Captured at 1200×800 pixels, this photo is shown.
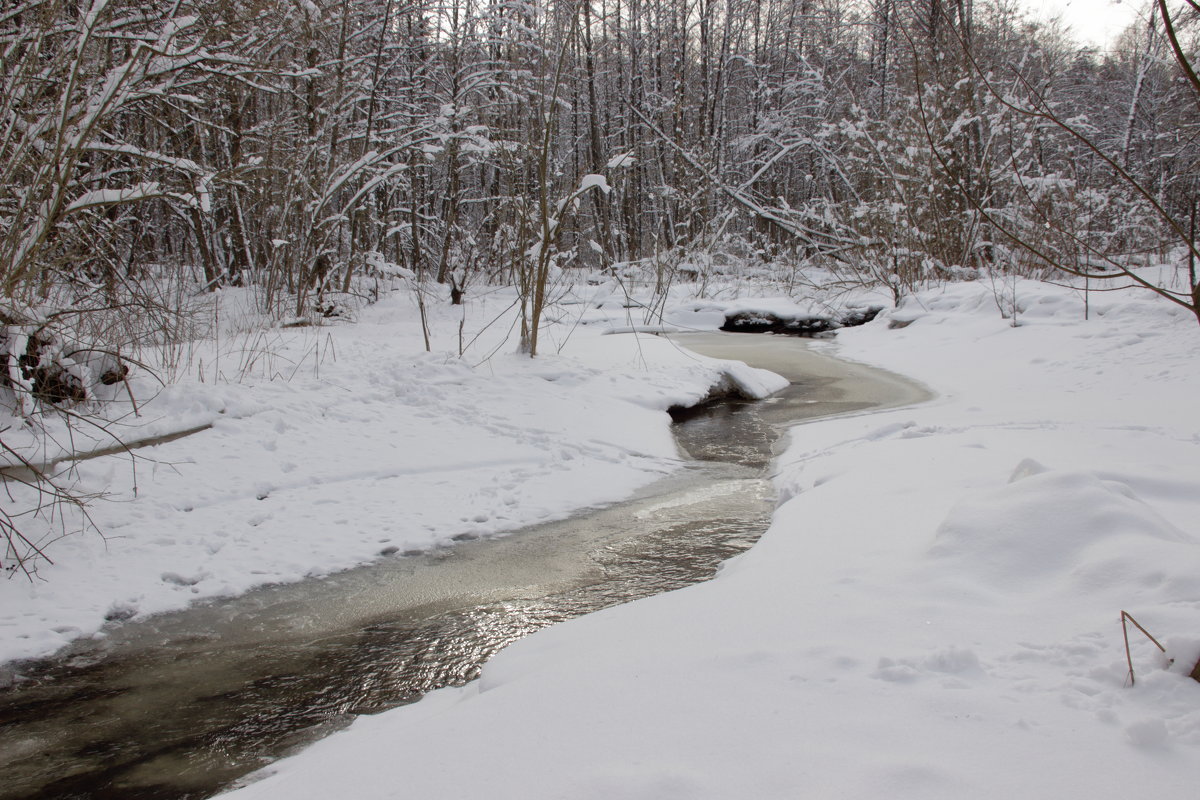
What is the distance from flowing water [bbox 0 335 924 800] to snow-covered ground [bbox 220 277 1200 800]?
252 millimetres

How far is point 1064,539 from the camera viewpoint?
216 cm

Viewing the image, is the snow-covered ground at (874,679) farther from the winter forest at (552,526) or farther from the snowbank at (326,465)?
the snowbank at (326,465)

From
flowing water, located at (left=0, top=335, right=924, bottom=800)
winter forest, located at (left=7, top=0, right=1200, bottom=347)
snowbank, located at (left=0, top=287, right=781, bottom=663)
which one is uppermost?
winter forest, located at (left=7, top=0, right=1200, bottom=347)

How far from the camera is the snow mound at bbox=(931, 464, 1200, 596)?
1920 mm

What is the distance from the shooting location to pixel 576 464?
4914 mm

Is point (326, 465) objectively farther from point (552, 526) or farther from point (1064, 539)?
point (1064, 539)

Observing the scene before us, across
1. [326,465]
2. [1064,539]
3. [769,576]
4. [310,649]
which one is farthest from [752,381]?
[310,649]

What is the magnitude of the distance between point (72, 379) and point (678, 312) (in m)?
10.1

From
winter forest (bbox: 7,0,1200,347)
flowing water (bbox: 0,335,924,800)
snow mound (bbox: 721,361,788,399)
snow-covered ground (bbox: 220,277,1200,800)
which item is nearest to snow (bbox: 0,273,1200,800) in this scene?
snow-covered ground (bbox: 220,277,1200,800)

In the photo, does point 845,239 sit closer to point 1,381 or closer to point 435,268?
point 435,268

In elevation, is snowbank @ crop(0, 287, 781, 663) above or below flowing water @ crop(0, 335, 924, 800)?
above

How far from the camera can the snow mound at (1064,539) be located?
6.30 feet

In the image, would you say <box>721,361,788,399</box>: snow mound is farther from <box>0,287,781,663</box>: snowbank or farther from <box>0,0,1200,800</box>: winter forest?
<box>0,287,781,663</box>: snowbank

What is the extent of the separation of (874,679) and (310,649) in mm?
1976
